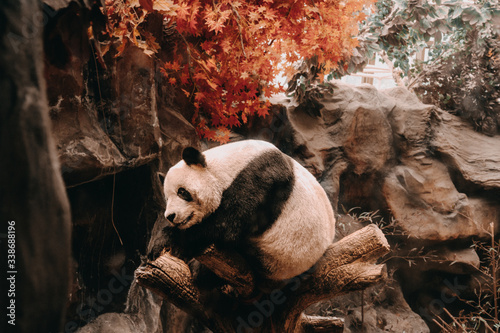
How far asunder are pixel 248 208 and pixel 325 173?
8.89ft

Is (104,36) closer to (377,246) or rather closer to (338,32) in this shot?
(338,32)

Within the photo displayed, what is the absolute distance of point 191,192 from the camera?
2.15 meters

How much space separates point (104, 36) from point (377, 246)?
2.47m

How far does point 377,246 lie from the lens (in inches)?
94.3

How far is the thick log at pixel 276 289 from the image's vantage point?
2.14m

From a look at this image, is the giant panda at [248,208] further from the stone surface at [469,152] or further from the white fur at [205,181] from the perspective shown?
the stone surface at [469,152]

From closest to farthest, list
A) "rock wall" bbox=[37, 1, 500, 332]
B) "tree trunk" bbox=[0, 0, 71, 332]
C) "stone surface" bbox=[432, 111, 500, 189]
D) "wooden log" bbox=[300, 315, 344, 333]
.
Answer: "tree trunk" bbox=[0, 0, 71, 332], "wooden log" bbox=[300, 315, 344, 333], "rock wall" bbox=[37, 1, 500, 332], "stone surface" bbox=[432, 111, 500, 189]

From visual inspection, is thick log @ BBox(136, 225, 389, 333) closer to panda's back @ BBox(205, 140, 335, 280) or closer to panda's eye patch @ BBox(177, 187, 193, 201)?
panda's back @ BBox(205, 140, 335, 280)

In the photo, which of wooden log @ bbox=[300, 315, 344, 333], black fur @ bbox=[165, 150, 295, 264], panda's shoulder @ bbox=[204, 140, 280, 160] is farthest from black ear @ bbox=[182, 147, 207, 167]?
wooden log @ bbox=[300, 315, 344, 333]

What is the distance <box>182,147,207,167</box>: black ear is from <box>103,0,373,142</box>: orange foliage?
116cm

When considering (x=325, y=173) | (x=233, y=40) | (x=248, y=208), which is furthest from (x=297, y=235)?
(x=325, y=173)

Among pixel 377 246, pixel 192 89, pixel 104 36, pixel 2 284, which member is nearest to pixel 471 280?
pixel 377 246

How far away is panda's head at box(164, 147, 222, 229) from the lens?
83.9 inches

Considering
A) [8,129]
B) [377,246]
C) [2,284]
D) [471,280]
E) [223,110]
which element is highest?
[8,129]
